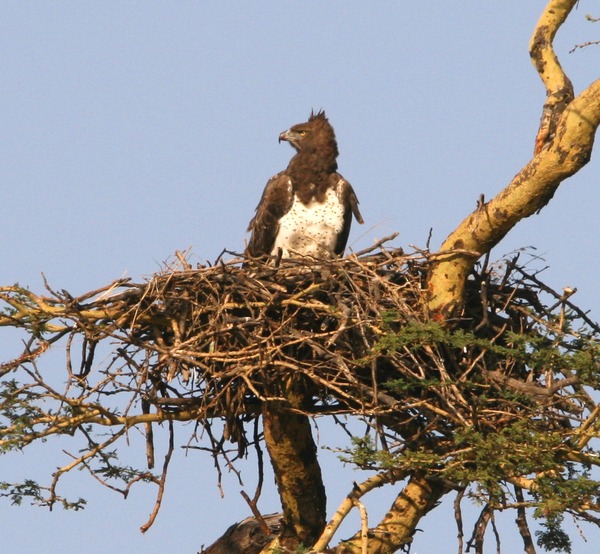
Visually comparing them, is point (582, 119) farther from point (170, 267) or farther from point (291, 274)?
point (170, 267)

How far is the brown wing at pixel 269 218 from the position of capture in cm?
1091

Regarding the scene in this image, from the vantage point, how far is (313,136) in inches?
457


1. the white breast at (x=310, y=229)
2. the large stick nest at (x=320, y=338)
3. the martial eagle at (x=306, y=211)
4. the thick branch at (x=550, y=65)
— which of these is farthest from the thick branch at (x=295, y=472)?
the thick branch at (x=550, y=65)

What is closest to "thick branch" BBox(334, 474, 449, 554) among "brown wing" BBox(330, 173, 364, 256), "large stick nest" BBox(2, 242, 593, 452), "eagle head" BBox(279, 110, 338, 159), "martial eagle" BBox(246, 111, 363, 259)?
"large stick nest" BBox(2, 242, 593, 452)

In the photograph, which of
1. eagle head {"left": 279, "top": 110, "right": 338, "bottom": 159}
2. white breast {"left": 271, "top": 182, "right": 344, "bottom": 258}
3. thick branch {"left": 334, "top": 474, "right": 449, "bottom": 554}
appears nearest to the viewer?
thick branch {"left": 334, "top": 474, "right": 449, "bottom": 554}

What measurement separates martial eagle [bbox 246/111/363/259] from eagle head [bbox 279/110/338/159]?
79 millimetres

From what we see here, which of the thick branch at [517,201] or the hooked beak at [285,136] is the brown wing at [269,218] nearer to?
the hooked beak at [285,136]

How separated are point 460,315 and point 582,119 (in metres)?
1.68

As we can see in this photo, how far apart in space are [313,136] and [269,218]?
3.57 ft

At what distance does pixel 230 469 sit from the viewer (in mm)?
9273

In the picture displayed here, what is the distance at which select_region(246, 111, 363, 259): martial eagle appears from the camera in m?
10.8

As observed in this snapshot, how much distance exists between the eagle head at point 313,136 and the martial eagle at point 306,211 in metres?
0.08

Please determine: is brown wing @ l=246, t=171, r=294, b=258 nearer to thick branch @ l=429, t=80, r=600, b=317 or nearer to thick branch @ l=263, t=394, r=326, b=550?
thick branch @ l=263, t=394, r=326, b=550

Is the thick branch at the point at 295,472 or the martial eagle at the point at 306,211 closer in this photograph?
the thick branch at the point at 295,472
